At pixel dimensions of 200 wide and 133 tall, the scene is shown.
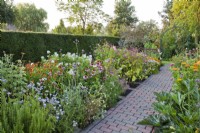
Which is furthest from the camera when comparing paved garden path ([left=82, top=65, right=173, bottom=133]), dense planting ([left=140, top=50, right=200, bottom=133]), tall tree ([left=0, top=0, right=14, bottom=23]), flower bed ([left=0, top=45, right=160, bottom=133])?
tall tree ([left=0, top=0, right=14, bottom=23])

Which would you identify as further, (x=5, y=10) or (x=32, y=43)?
(x=5, y=10)

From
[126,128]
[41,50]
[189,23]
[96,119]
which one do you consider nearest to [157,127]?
[126,128]

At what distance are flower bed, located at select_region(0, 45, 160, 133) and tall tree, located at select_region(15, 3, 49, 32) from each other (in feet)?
109

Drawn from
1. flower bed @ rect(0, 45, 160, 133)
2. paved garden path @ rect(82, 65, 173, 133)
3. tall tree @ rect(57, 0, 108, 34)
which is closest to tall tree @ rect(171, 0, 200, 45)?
paved garden path @ rect(82, 65, 173, 133)

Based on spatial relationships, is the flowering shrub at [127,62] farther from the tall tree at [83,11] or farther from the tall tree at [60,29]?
the tall tree at [83,11]

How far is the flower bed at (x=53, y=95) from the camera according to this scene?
7.98ft

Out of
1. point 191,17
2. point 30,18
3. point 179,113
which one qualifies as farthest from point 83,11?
point 179,113

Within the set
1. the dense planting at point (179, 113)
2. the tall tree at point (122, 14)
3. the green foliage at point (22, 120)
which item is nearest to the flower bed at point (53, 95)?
the green foliage at point (22, 120)

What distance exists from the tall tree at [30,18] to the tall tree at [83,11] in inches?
256

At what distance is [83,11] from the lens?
3062 centimetres

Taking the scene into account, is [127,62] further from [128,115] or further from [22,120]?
[22,120]

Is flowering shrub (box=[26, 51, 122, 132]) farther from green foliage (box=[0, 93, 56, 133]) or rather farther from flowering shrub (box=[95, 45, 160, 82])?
flowering shrub (box=[95, 45, 160, 82])

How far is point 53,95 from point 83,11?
2867cm

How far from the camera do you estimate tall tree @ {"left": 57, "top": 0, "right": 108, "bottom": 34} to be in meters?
30.3
